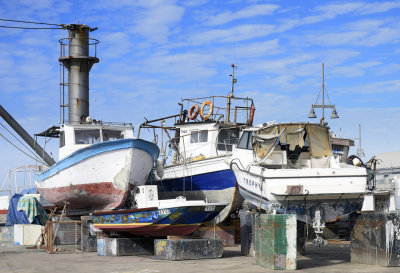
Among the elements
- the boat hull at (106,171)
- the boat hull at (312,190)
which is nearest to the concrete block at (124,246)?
the boat hull at (106,171)

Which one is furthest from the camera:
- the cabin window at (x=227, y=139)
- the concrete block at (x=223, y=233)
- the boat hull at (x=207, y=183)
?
the cabin window at (x=227, y=139)

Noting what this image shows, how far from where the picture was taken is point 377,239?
11.3 metres

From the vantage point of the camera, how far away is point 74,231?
16.2 metres

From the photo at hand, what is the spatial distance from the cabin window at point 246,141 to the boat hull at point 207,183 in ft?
8.51

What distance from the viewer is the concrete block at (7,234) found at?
1865 cm

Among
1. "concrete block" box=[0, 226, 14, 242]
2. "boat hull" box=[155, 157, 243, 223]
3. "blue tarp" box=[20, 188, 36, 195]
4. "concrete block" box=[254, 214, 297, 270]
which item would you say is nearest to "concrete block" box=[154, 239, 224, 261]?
"concrete block" box=[254, 214, 297, 270]

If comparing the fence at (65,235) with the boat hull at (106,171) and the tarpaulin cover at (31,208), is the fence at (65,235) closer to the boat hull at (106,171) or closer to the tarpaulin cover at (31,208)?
the boat hull at (106,171)

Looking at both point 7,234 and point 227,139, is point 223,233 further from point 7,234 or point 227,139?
point 7,234

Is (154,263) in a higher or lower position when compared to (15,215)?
lower

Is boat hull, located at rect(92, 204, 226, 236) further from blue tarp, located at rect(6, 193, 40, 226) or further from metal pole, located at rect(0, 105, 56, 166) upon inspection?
metal pole, located at rect(0, 105, 56, 166)

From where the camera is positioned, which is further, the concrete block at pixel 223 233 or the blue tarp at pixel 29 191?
the blue tarp at pixel 29 191

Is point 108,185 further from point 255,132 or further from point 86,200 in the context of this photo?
point 255,132

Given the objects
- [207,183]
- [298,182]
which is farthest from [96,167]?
[298,182]

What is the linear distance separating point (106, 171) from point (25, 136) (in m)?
8.33
